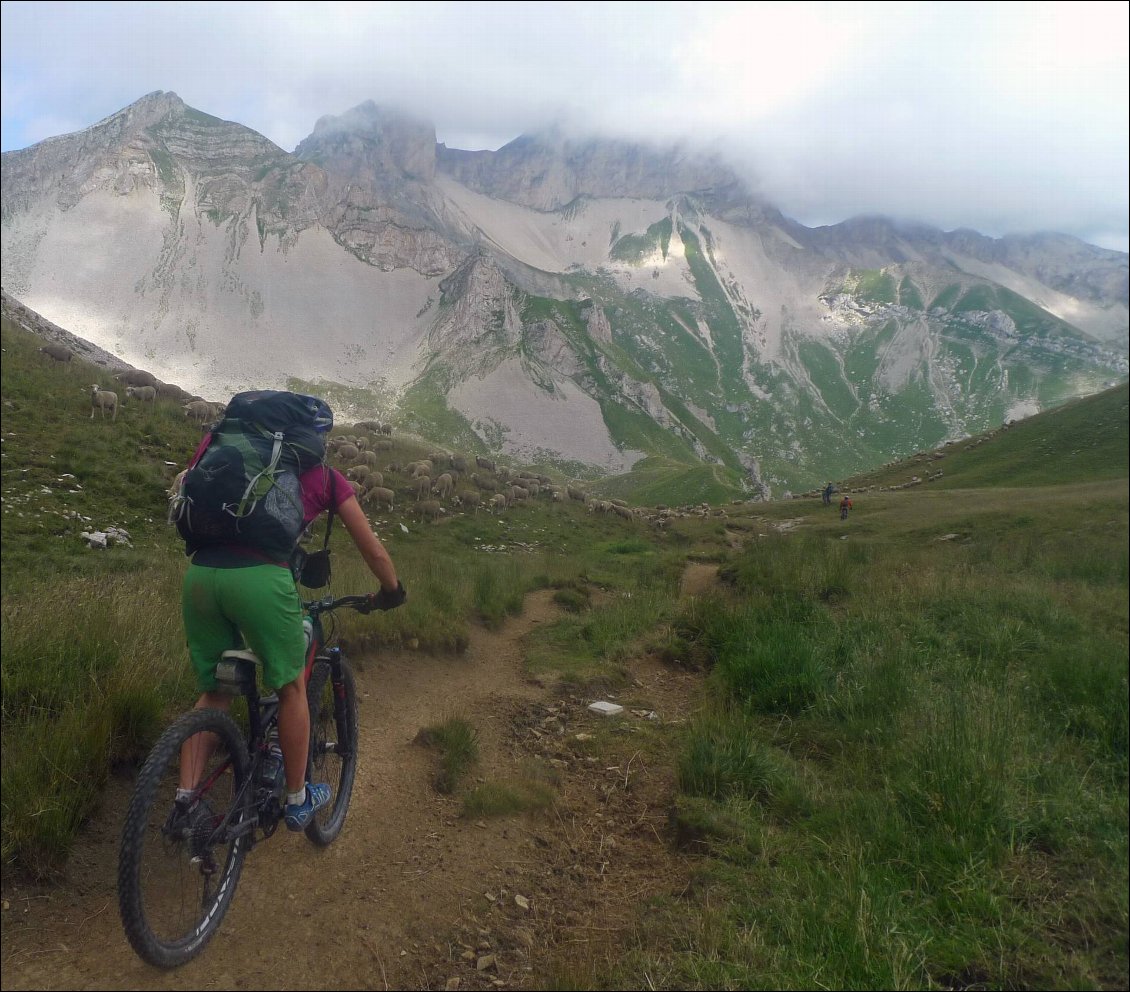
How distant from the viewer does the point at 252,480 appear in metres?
2.90

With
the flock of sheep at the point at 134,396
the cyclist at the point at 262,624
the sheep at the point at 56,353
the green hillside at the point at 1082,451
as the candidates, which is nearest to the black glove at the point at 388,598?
the cyclist at the point at 262,624

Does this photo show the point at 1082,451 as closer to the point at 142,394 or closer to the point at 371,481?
the point at 371,481

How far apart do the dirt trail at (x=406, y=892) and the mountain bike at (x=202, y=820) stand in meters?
0.17

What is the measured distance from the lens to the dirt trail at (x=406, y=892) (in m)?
2.74

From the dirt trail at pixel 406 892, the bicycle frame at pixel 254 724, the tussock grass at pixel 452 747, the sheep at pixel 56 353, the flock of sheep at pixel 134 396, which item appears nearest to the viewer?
the dirt trail at pixel 406 892

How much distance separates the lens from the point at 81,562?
8.00m

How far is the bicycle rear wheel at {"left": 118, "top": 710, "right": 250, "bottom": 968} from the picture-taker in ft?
8.13

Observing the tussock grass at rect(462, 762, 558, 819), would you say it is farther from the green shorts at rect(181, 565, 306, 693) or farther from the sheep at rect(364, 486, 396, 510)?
the sheep at rect(364, 486, 396, 510)

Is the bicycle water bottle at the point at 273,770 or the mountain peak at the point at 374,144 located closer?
the bicycle water bottle at the point at 273,770

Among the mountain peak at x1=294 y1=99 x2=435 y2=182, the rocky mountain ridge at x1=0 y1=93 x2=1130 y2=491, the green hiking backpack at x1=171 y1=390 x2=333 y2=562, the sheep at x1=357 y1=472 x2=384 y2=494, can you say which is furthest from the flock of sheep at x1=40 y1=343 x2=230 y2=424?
the mountain peak at x1=294 y1=99 x2=435 y2=182

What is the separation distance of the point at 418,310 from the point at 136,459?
11658 centimetres

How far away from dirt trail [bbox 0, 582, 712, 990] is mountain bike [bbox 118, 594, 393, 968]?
173 millimetres

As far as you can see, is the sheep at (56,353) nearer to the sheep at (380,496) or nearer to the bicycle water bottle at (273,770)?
the sheep at (380,496)

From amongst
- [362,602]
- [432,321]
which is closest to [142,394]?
[362,602]
